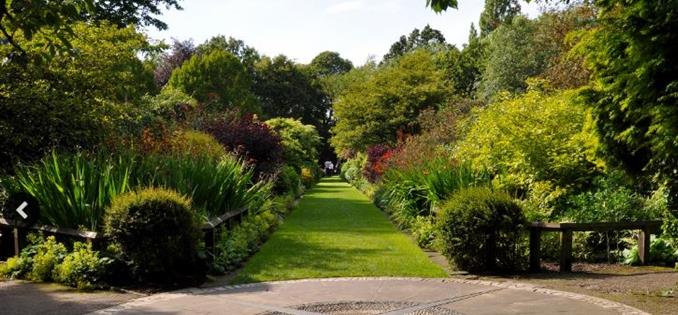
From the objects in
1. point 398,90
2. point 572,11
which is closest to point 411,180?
point 572,11

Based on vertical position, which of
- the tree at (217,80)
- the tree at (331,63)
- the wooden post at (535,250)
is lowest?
the wooden post at (535,250)

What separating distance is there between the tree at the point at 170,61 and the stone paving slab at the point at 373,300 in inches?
1647

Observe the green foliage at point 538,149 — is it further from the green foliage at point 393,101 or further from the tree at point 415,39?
the tree at point 415,39

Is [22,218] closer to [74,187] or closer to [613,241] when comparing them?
[74,187]

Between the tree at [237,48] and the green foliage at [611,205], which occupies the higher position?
the tree at [237,48]

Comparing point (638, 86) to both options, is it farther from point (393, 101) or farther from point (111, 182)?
point (393, 101)

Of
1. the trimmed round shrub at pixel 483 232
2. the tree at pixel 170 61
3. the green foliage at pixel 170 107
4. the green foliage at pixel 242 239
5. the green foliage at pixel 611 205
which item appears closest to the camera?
the trimmed round shrub at pixel 483 232

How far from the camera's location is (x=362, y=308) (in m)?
6.57

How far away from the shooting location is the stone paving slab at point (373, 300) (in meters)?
6.43

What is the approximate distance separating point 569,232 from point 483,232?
49.4 inches

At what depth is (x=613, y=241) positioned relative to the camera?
9.95 metres

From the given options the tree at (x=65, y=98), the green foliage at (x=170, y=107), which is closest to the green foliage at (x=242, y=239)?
the tree at (x=65, y=98)

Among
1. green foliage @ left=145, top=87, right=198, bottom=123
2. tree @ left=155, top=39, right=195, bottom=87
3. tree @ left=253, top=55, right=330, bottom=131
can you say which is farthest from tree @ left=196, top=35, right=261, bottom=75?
green foliage @ left=145, top=87, right=198, bottom=123

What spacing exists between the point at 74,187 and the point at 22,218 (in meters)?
0.85
